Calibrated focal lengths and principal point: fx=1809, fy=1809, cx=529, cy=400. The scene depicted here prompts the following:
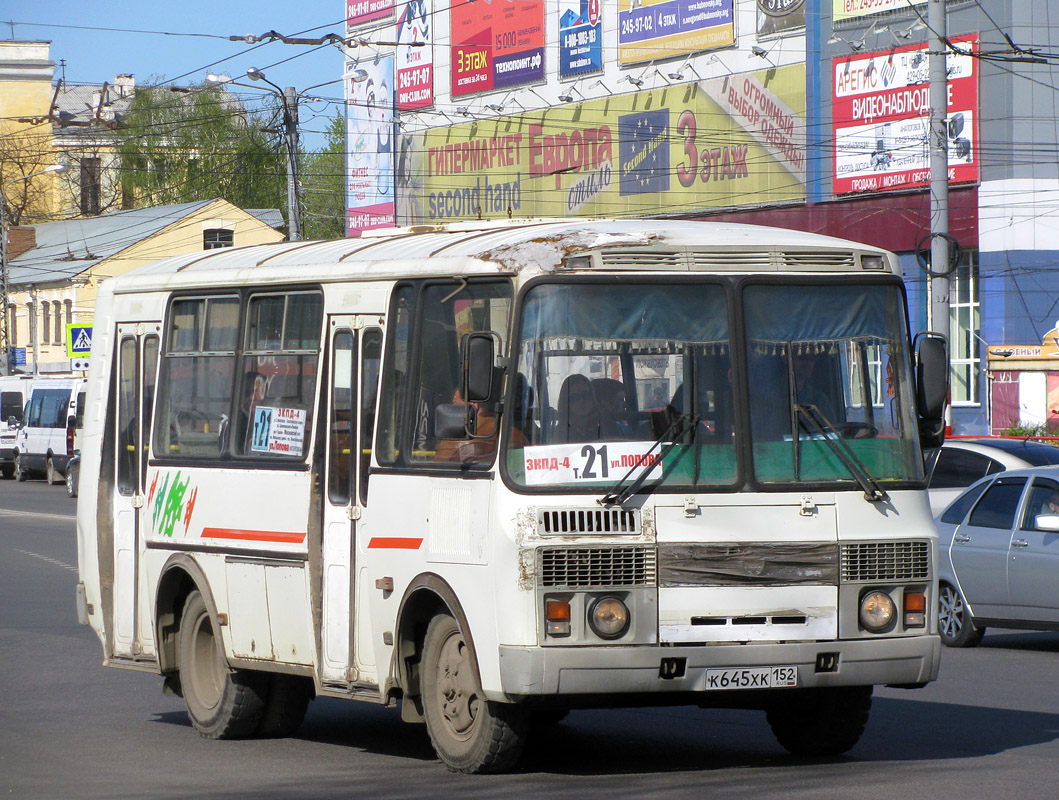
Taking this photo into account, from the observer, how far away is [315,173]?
304ft

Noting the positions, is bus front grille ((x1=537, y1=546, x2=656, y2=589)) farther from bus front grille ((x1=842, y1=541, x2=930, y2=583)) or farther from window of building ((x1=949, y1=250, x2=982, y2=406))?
window of building ((x1=949, y1=250, x2=982, y2=406))

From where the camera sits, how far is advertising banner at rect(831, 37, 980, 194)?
131ft

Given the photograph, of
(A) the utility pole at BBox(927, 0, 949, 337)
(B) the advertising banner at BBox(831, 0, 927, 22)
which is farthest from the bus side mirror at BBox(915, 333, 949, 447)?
(B) the advertising banner at BBox(831, 0, 927, 22)

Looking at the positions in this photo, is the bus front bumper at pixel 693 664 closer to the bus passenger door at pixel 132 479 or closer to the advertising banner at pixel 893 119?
the bus passenger door at pixel 132 479

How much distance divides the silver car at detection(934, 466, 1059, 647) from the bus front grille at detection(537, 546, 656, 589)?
637cm

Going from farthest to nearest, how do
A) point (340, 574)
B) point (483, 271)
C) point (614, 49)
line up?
point (614, 49)
point (340, 574)
point (483, 271)

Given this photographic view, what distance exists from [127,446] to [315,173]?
82875 mm

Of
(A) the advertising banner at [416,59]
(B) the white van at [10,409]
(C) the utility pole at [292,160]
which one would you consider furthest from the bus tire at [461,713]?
(A) the advertising banner at [416,59]

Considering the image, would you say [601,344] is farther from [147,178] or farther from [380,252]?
[147,178]

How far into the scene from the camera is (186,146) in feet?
275

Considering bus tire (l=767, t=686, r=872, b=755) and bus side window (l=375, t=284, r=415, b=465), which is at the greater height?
bus side window (l=375, t=284, r=415, b=465)

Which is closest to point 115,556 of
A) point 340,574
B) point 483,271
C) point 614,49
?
point 340,574

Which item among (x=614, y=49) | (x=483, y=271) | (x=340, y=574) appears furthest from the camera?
(x=614, y=49)

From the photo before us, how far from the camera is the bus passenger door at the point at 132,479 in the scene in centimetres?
1073
